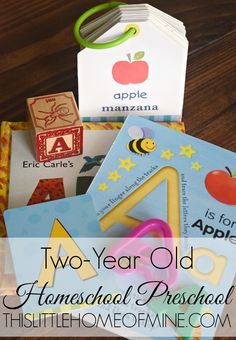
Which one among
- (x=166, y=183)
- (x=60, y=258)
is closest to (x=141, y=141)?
(x=166, y=183)

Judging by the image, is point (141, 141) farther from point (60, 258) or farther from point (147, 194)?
point (60, 258)

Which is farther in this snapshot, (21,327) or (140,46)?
(140,46)

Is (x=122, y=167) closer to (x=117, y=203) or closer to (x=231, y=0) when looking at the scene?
(x=117, y=203)

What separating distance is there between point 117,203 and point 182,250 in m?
0.10

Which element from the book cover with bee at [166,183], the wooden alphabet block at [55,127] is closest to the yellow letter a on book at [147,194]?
the book cover with bee at [166,183]

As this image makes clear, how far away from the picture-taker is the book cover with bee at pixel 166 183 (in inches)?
29.5

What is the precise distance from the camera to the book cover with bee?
749 millimetres

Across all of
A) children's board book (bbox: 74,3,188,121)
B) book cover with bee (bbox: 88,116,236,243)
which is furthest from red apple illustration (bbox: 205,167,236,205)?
children's board book (bbox: 74,3,188,121)

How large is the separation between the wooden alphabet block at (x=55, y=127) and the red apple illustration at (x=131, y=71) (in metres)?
0.07

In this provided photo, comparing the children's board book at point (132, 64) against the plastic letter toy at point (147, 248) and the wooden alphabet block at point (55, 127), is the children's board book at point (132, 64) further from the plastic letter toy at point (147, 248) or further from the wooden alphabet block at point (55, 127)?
the plastic letter toy at point (147, 248)

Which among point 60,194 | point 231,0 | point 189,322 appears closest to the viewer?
point 189,322

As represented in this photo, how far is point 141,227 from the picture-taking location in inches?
28.5

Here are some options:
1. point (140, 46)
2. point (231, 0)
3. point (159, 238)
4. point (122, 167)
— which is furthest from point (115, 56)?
point (231, 0)

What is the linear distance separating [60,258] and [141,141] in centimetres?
21
